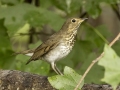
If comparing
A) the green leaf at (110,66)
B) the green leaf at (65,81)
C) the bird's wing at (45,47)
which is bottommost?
the bird's wing at (45,47)

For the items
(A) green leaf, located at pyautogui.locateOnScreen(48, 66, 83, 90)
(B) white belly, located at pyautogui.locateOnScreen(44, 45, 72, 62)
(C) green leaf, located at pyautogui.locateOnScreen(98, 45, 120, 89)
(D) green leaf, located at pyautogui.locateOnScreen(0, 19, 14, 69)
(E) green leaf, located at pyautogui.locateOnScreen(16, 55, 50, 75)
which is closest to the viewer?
(C) green leaf, located at pyautogui.locateOnScreen(98, 45, 120, 89)

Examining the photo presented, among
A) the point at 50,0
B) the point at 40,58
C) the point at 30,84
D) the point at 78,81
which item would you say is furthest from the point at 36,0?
the point at 78,81

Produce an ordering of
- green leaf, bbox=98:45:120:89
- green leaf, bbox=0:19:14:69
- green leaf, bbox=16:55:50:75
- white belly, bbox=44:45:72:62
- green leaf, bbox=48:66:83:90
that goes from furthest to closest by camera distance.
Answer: green leaf, bbox=0:19:14:69 → white belly, bbox=44:45:72:62 → green leaf, bbox=16:55:50:75 → green leaf, bbox=48:66:83:90 → green leaf, bbox=98:45:120:89

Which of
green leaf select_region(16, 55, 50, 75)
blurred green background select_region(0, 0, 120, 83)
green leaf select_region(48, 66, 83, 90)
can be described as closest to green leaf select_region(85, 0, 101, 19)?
blurred green background select_region(0, 0, 120, 83)

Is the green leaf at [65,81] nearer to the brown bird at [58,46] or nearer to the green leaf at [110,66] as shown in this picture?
the green leaf at [110,66]

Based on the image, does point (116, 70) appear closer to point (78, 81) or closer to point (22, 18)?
point (78, 81)

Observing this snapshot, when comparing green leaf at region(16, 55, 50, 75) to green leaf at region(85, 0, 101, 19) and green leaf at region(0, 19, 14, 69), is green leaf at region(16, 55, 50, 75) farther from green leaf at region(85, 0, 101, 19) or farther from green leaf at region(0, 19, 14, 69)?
green leaf at region(85, 0, 101, 19)

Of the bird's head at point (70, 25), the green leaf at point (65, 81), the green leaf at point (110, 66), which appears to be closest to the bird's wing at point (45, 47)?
the bird's head at point (70, 25)

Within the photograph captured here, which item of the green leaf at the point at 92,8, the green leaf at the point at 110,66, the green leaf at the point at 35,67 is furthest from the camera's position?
the green leaf at the point at 92,8
